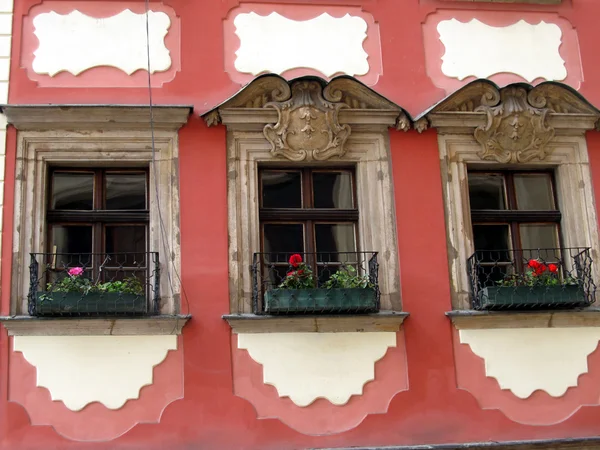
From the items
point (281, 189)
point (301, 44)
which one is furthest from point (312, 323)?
point (301, 44)

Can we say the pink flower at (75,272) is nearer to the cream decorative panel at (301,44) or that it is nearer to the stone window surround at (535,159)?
the cream decorative panel at (301,44)

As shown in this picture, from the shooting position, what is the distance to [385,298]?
7660 millimetres

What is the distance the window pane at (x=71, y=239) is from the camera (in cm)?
765

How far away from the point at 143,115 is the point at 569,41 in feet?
13.9

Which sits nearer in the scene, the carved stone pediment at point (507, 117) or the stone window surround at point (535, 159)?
the stone window surround at point (535, 159)

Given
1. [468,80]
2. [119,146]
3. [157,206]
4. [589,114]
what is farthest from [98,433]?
[589,114]

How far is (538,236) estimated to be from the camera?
817 centimetres

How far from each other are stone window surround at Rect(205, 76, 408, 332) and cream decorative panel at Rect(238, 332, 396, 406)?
0.09 meters

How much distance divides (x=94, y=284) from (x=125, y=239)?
0.52m

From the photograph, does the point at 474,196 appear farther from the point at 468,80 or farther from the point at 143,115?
the point at 143,115

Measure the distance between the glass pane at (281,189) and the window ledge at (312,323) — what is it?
1117 millimetres

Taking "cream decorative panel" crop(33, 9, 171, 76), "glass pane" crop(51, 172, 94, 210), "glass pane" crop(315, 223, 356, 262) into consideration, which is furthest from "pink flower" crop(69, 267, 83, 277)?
"glass pane" crop(315, 223, 356, 262)

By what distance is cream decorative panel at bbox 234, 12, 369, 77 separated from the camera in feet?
27.0

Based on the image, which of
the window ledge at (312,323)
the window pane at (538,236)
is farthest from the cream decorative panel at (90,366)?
the window pane at (538,236)
